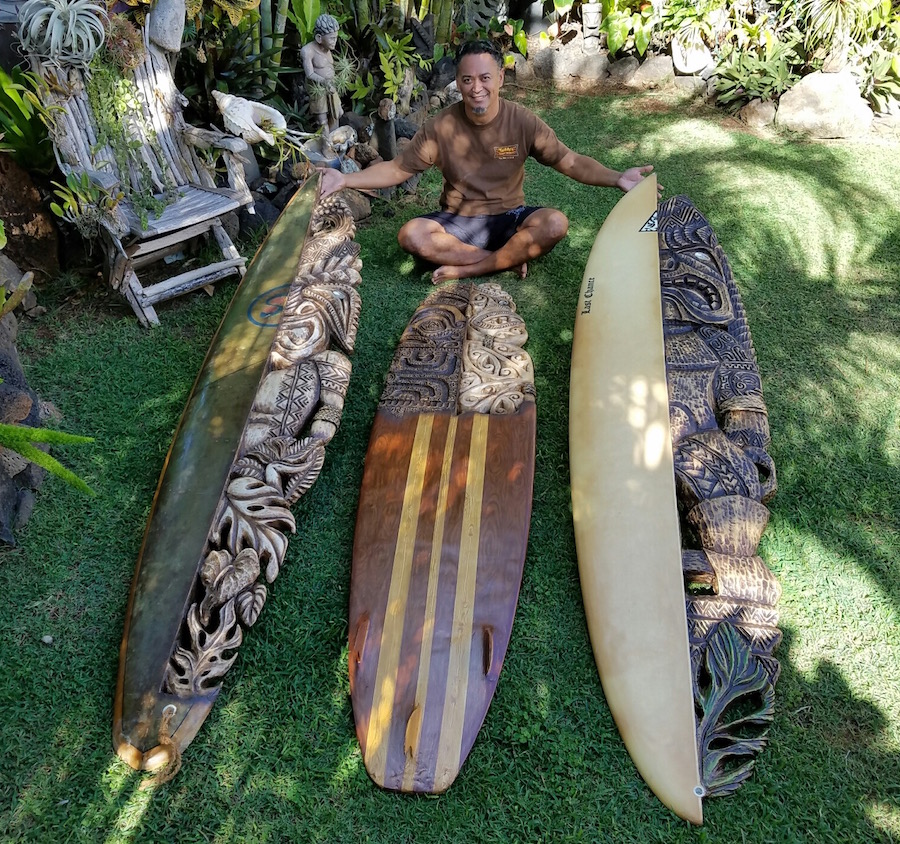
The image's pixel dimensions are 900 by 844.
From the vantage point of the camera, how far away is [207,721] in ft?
7.12

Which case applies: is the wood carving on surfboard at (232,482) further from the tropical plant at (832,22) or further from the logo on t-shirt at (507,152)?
the tropical plant at (832,22)

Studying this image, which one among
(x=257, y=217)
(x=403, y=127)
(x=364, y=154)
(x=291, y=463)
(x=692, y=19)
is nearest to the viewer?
(x=291, y=463)

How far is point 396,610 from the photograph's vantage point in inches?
91.9

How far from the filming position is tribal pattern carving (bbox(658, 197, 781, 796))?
2084mm

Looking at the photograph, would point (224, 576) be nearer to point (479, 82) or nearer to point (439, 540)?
point (439, 540)

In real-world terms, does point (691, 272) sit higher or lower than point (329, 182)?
lower

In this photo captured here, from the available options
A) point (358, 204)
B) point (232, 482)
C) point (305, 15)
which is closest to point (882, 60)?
point (358, 204)

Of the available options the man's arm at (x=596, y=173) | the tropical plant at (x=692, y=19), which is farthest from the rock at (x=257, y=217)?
the tropical plant at (x=692, y=19)

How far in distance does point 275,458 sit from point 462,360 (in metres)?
0.93

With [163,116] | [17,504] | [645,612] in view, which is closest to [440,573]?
[645,612]

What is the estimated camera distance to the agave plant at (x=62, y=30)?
3.20m

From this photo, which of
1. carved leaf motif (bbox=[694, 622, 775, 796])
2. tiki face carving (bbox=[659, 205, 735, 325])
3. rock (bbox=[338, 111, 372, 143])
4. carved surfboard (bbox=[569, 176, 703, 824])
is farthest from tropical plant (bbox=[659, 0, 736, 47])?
carved leaf motif (bbox=[694, 622, 775, 796])

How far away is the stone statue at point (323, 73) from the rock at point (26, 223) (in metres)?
1.73

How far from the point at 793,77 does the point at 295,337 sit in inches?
185
